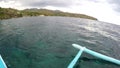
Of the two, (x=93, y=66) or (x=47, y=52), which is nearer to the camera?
(x=93, y=66)

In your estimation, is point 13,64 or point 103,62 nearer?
point 13,64

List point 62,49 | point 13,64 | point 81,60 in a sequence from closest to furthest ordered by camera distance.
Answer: point 13,64, point 81,60, point 62,49

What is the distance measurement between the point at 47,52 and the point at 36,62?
4322mm

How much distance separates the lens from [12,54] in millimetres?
21453

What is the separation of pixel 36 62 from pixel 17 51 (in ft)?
16.4

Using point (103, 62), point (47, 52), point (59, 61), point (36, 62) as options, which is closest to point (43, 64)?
point (36, 62)

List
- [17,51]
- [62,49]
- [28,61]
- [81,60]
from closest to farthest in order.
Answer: [28,61]
[81,60]
[17,51]
[62,49]

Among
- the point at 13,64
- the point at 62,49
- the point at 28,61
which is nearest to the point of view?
the point at 13,64

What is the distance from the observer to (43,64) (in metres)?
18.7

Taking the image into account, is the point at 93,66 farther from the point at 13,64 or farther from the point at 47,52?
the point at 13,64

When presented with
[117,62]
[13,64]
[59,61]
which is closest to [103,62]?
[117,62]

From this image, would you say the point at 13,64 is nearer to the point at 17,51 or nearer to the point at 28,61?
the point at 28,61

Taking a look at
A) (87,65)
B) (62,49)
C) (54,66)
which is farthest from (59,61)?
(62,49)

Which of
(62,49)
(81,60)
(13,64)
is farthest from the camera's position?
(62,49)
